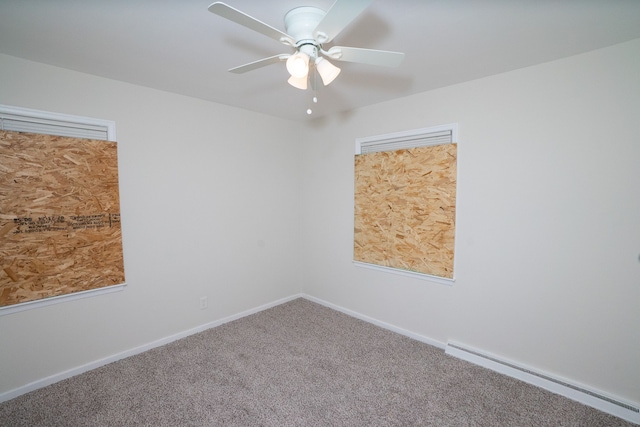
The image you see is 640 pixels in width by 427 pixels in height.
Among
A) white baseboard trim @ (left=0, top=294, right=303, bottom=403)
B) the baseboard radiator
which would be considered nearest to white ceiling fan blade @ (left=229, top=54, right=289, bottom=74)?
white baseboard trim @ (left=0, top=294, right=303, bottom=403)

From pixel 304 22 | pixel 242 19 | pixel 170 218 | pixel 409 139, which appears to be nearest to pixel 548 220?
pixel 409 139

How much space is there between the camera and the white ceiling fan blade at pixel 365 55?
4.95 ft

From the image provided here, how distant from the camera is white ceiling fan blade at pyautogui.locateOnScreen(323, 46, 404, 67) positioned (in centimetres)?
151

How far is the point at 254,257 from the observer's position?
3.56 metres

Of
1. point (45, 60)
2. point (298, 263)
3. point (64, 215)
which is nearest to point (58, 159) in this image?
point (64, 215)

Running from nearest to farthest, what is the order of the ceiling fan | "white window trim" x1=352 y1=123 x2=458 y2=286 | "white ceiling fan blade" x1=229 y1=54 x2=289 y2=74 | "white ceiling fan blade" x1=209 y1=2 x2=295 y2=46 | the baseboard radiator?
"white ceiling fan blade" x1=209 y1=2 x2=295 y2=46, the ceiling fan, "white ceiling fan blade" x1=229 y1=54 x2=289 y2=74, the baseboard radiator, "white window trim" x1=352 y1=123 x2=458 y2=286

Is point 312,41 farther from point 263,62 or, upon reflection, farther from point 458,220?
point 458,220

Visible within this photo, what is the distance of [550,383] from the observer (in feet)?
7.01

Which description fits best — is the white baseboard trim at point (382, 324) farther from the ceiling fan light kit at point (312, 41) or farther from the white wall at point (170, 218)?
the ceiling fan light kit at point (312, 41)

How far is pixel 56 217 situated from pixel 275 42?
2175 millimetres

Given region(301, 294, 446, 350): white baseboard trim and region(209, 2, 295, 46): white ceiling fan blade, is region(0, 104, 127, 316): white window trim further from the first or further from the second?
region(301, 294, 446, 350): white baseboard trim

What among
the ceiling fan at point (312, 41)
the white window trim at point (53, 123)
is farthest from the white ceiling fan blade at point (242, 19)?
the white window trim at point (53, 123)

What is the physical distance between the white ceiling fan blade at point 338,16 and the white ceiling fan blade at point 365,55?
99 millimetres

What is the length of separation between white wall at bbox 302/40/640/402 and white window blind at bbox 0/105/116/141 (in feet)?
9.04
